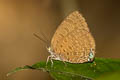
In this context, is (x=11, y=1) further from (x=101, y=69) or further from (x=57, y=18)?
(x=101, y=69)

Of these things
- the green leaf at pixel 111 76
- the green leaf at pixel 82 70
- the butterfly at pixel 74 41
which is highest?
the butterfly at pixel 74 41

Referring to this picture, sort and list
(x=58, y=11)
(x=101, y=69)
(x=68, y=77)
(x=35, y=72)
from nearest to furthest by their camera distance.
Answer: (x=68, y=77), (x=101, y=69), (x=35, y=72), (x=58, y=11)

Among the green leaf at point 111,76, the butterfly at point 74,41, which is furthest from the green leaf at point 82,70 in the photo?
the green leaf at point 111,76

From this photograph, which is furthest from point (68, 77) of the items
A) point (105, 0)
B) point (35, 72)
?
point (105, 0)

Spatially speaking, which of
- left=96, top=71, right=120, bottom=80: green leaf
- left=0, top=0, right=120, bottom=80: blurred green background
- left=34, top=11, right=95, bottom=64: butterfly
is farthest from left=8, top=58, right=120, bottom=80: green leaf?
left=0, top=0, right=120, bottom=80: blurred green background

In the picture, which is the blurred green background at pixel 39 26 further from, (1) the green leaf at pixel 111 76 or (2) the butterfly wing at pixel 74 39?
(1) the green leaf at pixel 111 76

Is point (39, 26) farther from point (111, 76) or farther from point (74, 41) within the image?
point (111, 76)

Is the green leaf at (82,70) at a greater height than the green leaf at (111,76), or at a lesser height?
lesser
